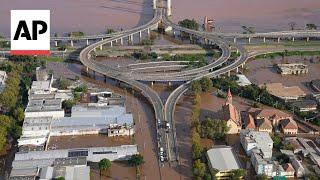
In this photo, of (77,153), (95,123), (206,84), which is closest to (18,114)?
(95,123)

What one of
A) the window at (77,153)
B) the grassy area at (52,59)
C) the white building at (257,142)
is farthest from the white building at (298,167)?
the grassy area at (52,59)

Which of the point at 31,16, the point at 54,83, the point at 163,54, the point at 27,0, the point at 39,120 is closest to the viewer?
the point at 31,16

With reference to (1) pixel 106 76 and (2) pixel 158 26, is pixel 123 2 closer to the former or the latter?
(2) pixel 158 26

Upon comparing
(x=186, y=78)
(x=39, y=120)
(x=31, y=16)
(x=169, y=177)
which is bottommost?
(x=169, y=177)

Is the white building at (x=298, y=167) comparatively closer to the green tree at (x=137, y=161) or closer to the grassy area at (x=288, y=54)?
the green tree at (x=137, y=161)

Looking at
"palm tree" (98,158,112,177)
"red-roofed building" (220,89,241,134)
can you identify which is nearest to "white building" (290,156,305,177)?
"red-roofed building" (220,89,241,134)

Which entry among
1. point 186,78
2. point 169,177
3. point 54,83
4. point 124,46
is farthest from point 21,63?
point 169,177
